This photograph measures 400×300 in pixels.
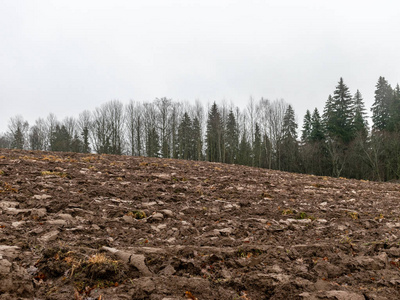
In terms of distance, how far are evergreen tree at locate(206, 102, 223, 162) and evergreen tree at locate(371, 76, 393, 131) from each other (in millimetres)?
26013

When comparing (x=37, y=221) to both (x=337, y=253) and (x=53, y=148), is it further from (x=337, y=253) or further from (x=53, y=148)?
(x=53, y=148)

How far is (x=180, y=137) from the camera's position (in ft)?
139

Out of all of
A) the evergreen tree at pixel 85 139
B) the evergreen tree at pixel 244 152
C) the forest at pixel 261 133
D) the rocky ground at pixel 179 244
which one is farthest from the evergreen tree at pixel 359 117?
the evergreen tree at pixel 85 139

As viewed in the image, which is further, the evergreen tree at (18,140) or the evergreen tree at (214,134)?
the evergreen tree at (18,140)

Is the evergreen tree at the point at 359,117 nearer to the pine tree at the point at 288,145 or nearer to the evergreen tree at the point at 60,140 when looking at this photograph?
the pine tree at the point at 288,145

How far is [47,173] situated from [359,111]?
161ft

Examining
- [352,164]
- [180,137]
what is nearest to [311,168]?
[352,164]

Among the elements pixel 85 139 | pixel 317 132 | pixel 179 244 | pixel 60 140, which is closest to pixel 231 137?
pixel 317 132

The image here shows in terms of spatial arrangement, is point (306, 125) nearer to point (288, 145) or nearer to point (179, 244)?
point (288, 145)

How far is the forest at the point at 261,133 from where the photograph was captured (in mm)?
38406

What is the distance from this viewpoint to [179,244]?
385 cm

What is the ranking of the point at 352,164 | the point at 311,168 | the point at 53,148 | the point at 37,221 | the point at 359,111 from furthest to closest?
the point at 53,148 < the point at 359,111 < the point at 311,168 < the point at 352,164 < the point at 37,221

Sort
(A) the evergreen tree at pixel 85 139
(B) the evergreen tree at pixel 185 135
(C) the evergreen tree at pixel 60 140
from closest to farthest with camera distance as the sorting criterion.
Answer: (B) the evergreen tree at pixel 185 135, (C) the evergreen tree at pixel 60 140, (A) the evergreen tree at pixel 85 139

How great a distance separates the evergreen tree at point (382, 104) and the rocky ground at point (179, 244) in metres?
44.2
